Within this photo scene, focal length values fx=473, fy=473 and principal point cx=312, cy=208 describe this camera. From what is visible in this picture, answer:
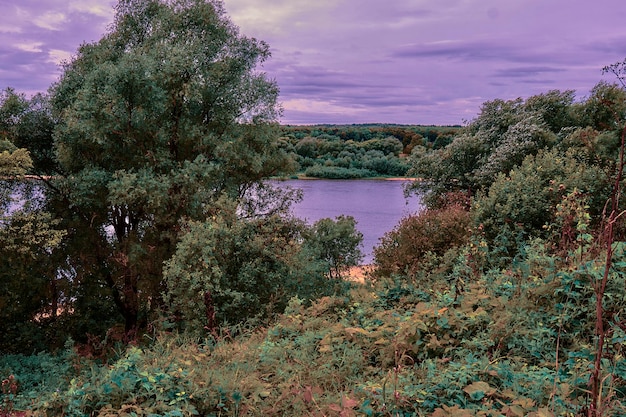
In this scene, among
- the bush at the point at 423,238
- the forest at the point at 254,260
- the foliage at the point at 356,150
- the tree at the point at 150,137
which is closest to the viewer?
the forest at the point at 254,260

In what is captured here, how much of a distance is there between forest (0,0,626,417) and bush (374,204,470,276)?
5 cm

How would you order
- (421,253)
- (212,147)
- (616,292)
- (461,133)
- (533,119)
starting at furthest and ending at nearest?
(461,133), (533,119), (212,147), (421,253), (616,292)

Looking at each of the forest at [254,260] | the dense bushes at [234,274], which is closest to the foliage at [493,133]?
the forest at [254,260]

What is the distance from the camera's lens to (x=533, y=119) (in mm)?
17266

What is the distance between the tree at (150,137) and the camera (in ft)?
41.5

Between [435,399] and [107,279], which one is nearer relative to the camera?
[435,399]

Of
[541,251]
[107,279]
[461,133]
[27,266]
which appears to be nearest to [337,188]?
[461,133]

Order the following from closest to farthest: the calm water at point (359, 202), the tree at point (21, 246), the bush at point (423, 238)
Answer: the bush at point (423, 238)
the tree at point (21, 246)
the calm water at point (359, 202)

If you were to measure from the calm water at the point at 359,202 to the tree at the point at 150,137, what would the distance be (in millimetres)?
15515

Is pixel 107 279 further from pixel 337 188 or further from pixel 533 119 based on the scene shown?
pixel 337 188

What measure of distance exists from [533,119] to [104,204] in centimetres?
1490

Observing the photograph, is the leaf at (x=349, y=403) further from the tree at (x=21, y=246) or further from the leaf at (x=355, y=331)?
the tree at (x=21, y=246)

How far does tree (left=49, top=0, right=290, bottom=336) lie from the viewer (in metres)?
12.7

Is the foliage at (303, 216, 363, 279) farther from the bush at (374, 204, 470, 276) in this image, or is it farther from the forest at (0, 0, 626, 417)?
the bush at (374, 204, 470, 276)
